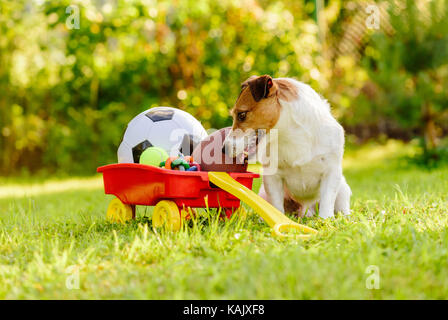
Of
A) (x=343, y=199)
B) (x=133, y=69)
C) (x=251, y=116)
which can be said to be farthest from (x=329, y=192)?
(x=133, y=69)

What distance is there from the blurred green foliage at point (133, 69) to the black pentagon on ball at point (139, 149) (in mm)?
4060

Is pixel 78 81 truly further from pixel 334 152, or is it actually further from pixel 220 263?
pixel 220 263

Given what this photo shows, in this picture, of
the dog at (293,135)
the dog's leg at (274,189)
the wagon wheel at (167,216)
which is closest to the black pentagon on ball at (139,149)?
the wagon wheel at (167,216)

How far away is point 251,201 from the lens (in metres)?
2.73

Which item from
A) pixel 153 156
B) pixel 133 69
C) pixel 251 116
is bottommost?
pixel 153 156

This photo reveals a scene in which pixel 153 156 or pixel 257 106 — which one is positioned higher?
pixel 257 106

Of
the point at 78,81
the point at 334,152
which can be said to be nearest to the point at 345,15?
the point at 78,81

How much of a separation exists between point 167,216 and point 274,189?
75 centimetres

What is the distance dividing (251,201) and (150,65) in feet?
20.6

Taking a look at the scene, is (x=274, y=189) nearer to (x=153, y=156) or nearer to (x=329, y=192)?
(x=329, y=192)

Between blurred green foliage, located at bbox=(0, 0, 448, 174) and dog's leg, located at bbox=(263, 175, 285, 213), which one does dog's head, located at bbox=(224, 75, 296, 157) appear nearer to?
dog's leg, located at bbox=(263, 175, 285, 213)

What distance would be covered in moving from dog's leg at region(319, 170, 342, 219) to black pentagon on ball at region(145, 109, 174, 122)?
49.4 inches

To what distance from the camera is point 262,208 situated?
266cm

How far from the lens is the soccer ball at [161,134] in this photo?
11.2ft
